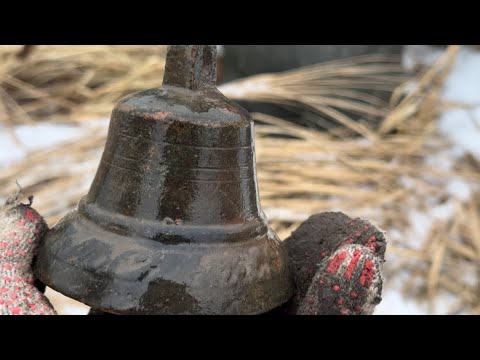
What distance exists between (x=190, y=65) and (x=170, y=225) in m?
0.24

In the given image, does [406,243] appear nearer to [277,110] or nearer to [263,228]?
[277,110]

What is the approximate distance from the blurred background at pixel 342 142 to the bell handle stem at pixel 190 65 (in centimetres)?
118

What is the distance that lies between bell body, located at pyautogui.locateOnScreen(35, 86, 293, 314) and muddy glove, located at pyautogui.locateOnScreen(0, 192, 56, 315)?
28mm

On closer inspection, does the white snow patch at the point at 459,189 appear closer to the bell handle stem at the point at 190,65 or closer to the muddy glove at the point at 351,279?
the muddy glove at the point at 351,279

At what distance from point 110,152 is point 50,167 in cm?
152

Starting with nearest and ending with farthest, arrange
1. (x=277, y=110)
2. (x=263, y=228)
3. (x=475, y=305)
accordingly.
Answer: (x=263, y=228), (x=475, y=305), (x=277, y=110)

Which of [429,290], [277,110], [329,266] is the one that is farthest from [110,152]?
[277,110]

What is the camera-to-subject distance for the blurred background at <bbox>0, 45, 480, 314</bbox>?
211cm

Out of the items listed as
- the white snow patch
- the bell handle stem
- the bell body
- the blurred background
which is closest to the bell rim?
the bell body

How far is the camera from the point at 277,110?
2547mm

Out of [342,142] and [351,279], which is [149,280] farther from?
[342,142]

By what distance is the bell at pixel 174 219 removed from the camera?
2.50 ft
